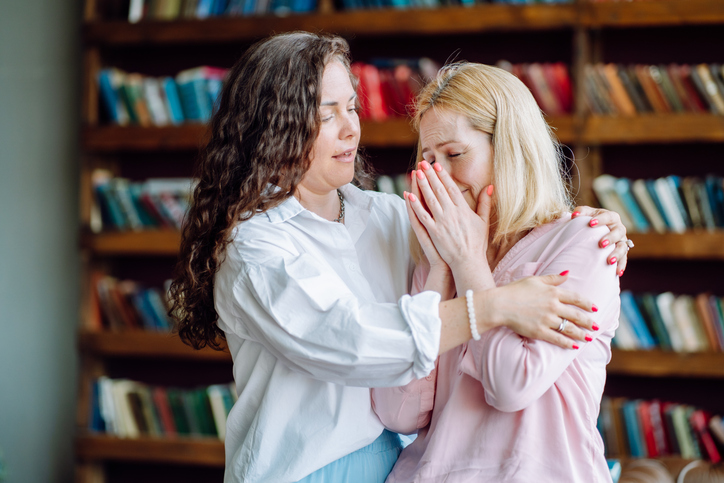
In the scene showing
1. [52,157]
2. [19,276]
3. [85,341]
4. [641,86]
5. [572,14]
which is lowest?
[85,341]

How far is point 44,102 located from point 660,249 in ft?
9.67

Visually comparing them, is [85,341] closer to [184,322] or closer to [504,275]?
[184,322]

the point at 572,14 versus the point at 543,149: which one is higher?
the point at 572,14

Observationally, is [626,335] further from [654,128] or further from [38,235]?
[38,235]

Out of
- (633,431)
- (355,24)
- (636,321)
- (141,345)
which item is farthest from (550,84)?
(141,345)

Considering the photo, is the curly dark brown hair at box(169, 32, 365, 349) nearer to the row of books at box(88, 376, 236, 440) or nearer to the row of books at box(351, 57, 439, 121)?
the row of books at box(351, 57, 439, 121)

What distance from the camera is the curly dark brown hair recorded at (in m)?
1.44

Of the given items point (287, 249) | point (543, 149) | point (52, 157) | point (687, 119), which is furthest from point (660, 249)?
point (52, 157)

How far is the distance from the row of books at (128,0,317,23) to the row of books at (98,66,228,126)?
27cm

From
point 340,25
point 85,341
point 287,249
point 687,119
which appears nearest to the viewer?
point 287,249

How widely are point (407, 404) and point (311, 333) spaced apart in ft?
0.99

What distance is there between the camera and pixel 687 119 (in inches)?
107

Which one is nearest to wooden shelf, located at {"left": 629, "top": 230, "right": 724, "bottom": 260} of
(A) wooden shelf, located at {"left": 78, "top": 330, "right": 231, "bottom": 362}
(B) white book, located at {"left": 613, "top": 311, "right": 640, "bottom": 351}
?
(B) white book, located at {"left": 613, "top": 311, "right": 640, "bottom": 351}

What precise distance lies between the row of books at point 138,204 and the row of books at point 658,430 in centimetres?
215
